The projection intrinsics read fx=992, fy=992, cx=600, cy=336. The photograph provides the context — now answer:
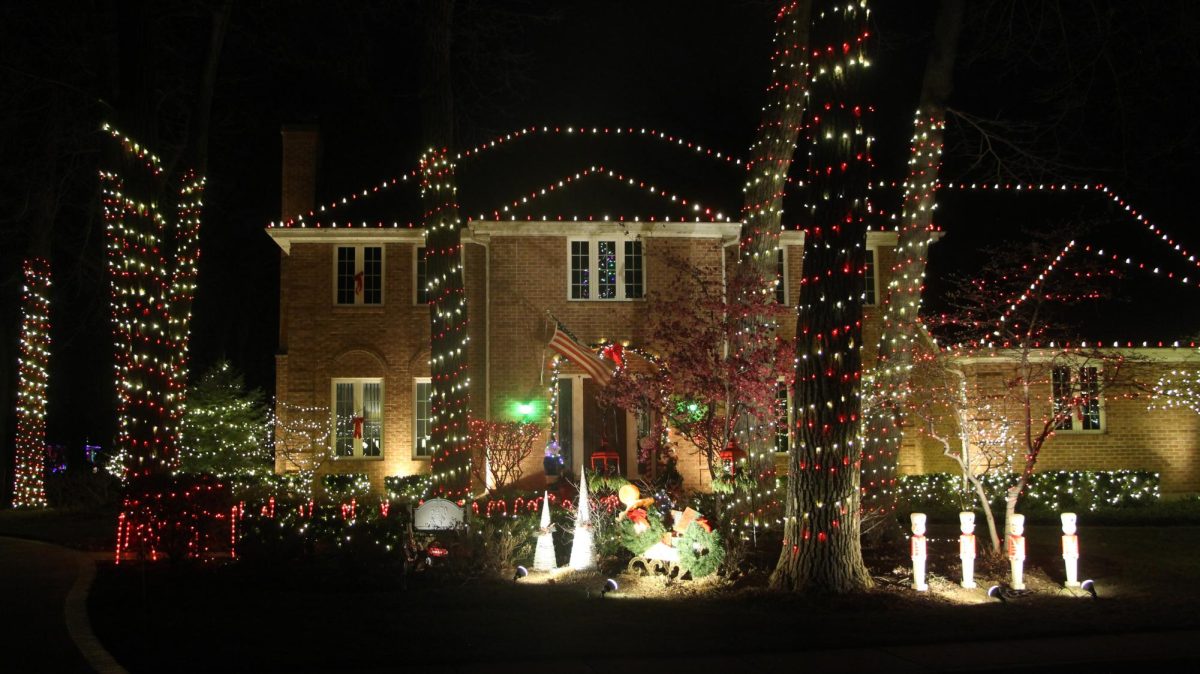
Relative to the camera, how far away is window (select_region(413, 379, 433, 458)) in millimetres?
21422

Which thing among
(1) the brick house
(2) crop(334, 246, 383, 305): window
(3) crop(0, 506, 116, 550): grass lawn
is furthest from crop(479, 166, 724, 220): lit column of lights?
(3) crop(0, 506, 116, 550): grass lawn

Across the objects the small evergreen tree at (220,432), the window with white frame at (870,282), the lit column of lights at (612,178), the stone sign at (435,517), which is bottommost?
the stone sign at (435,517)

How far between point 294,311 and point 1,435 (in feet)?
29.1

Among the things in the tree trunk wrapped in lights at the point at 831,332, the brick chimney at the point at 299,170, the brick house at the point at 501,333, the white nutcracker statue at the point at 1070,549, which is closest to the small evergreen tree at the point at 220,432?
the brick house at the point at 501,333

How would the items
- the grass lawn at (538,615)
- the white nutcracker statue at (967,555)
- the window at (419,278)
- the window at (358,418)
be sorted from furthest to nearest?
the window at (419,278) < the window at (358,418) < the white nutcracker statue at (967,555) < the grass lawn at (538,615)

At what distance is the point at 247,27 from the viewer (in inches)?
757

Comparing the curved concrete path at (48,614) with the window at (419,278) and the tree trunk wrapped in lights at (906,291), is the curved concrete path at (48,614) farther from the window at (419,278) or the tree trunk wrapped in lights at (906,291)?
the tree trunk wrapped in lights at (906,291)

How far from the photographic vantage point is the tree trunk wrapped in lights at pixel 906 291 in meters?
13.9

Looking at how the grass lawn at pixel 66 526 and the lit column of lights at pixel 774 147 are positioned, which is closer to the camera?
the lit column of lights at pixel 774 147

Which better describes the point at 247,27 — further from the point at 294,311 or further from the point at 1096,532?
the point at 1096,532

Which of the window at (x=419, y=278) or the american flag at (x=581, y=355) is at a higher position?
the window at (x=419, y=278)

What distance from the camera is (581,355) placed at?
60.7 feet

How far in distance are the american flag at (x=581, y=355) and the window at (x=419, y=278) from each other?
3842mm

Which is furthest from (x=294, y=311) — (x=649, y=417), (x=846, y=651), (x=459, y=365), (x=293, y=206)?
(x=846, y=651)
